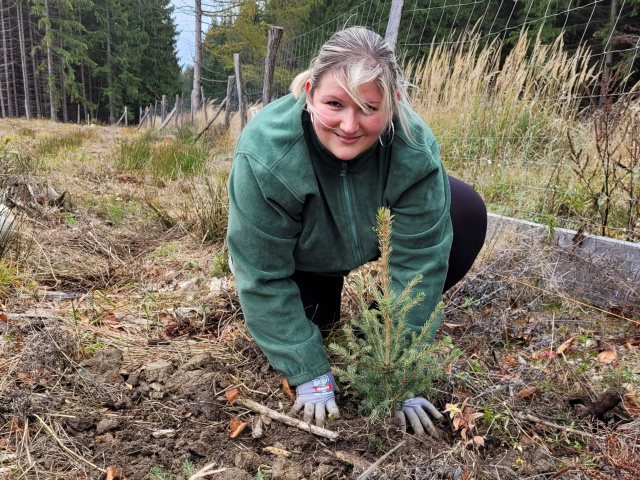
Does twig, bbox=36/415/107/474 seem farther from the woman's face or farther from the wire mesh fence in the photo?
the wire mesh fence

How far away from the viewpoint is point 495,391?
1.77 m

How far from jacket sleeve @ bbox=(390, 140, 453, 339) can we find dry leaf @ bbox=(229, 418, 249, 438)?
27.8 inches

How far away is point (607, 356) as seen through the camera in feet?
6.89

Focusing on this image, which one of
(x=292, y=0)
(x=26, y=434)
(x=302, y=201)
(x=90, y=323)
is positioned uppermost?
(x=292, y=0)

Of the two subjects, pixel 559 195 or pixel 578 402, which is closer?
pixel 578 402

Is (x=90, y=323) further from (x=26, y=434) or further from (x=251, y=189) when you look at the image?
(x=251, y=189)

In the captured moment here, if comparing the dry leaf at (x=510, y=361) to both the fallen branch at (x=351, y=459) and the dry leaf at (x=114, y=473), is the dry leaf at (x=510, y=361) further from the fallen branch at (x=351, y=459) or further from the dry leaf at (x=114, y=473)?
the dry leaf at (x=114, y=473)

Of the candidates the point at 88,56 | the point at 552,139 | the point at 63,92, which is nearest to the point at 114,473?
the point at 552,139

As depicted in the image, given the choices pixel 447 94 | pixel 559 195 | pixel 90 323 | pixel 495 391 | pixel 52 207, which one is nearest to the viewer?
pixel 495 391

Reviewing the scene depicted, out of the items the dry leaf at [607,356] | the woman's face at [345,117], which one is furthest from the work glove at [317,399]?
the dry leaf at [607,356]

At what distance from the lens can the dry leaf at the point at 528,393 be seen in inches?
68.4

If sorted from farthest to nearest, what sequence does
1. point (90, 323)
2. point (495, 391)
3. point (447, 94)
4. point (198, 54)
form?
point (198, 54) < point (447, 94) < point (90, 323) < point (495, 391)

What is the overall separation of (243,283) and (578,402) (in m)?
1.33

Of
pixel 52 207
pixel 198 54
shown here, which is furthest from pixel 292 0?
pixel 52 207
